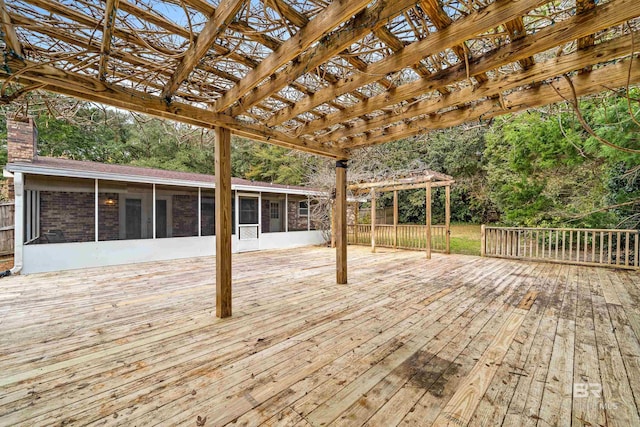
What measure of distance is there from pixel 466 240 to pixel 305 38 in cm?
1157

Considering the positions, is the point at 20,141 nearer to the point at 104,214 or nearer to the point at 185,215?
Answer: the point at 104,214

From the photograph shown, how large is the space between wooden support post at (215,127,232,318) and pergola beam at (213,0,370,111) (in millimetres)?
790

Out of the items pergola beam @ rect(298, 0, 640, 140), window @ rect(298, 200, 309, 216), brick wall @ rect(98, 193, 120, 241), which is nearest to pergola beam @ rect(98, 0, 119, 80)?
pergola beam @ rect(298, 0, 640, 140)

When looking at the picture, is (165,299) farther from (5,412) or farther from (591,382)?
(591,382)

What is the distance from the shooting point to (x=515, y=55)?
1736 mm

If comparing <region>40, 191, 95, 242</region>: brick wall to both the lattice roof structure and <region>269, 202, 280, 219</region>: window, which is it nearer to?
<region>269, 202, 280, 219</region>: window

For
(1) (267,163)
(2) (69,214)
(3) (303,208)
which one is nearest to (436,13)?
(2) (69,214)

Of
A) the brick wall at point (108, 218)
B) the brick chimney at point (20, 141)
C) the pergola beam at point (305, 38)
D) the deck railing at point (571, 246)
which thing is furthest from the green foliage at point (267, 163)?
the pergola beam at point (305, 38)

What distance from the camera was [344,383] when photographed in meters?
1.80

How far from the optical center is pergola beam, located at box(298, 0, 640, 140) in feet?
4.65

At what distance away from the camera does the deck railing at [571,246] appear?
18.1 ft

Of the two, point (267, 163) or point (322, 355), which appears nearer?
point (322, 355)

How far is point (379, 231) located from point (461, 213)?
8785 millimetres

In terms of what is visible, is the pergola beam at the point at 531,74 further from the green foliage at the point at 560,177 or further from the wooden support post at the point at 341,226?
the green foliage at the point at 560,177
